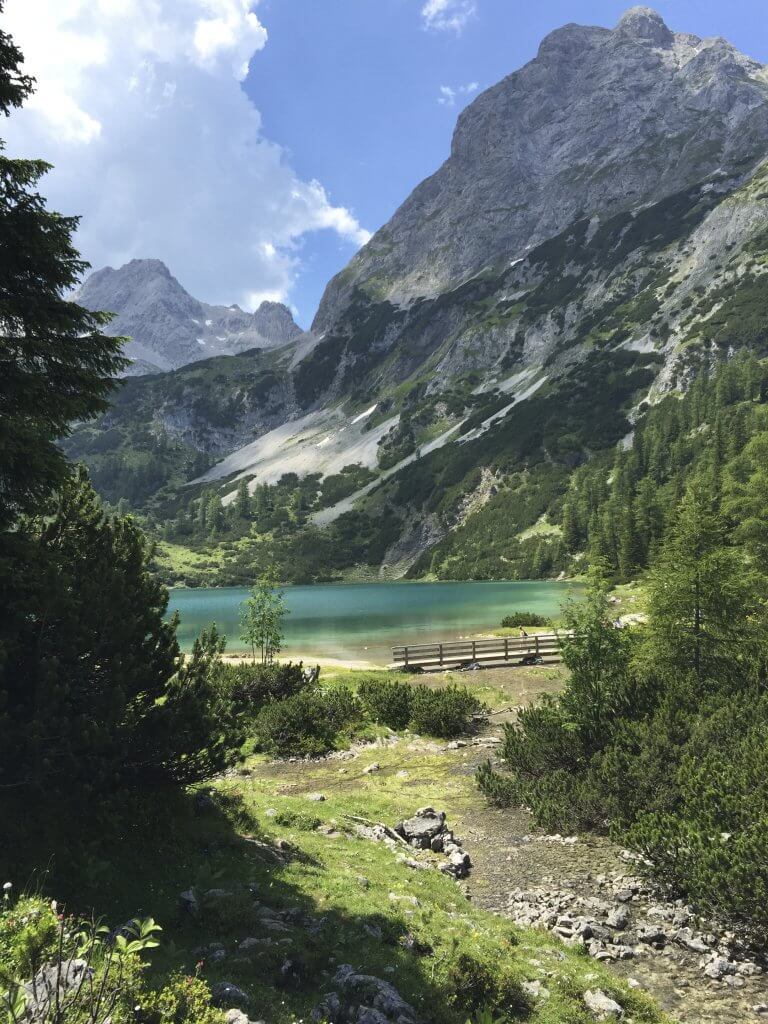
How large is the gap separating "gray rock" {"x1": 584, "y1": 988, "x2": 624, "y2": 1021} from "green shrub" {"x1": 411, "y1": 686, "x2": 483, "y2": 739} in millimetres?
16135

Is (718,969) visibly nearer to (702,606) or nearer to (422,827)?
(422,827)

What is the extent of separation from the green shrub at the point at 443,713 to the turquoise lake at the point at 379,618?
18919 millimetres

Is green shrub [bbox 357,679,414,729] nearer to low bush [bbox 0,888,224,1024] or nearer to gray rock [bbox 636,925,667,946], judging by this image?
gray rock [bbox 636,925,667,946]

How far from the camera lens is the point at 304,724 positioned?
2395cm

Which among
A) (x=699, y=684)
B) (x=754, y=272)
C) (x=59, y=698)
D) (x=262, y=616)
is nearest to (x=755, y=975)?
(x=699, y=684)

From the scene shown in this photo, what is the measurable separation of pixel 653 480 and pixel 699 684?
396ft

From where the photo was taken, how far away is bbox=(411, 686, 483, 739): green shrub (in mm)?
24250

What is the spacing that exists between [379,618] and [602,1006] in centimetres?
6793

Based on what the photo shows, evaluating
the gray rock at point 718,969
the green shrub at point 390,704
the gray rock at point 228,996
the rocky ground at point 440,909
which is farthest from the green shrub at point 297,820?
the green shrub at point 390,704

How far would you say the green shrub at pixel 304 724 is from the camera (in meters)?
22.8

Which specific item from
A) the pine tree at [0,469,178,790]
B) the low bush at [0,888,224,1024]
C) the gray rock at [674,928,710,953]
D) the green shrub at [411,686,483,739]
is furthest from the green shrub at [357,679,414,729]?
the low bush at [0,888,224,1024]

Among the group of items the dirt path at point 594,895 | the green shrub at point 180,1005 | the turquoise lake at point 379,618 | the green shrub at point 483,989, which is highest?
the green shrub at point 180,1005

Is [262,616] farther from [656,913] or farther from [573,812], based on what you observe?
[656,913]

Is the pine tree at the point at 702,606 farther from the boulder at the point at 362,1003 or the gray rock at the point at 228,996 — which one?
the gray rock at the point at 228,996
